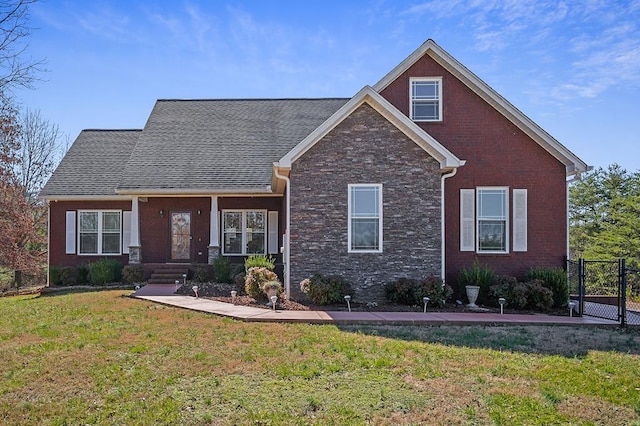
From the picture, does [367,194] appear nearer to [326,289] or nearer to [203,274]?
[326,289]

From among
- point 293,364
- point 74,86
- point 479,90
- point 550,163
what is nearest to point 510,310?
point 550,163

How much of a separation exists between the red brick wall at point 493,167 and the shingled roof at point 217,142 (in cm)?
670

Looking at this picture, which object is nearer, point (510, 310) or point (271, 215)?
point (510, 310)

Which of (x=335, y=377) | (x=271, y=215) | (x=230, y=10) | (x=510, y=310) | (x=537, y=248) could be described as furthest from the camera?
(x=271, y=215)

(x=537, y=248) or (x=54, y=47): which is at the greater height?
(x=54, y=47)

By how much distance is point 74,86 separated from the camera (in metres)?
13.6

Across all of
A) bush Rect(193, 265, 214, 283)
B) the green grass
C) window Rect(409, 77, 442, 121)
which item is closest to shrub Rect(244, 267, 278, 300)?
the green grass

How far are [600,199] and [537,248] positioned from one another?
2295 cm

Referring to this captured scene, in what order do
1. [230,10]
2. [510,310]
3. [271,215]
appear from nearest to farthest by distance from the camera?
[230,10] < [510,310] < [271,215]

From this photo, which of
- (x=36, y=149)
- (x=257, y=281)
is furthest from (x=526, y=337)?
(x=36, y=149)

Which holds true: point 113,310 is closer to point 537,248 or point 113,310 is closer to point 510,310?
point 510,310

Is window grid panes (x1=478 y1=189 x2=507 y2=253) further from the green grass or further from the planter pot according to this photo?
the green grass

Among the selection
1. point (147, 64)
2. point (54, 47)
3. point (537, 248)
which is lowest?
point (537, 248)

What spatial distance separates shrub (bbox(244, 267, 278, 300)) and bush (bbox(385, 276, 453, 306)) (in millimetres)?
3241
